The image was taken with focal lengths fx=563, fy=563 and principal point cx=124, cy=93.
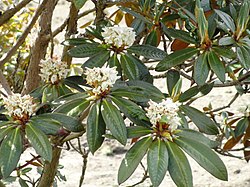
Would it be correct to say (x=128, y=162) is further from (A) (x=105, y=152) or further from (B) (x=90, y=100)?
(A) (x=105, y=152)

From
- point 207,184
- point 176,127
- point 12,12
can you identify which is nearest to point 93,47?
point 176,127

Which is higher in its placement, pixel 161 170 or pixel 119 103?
pixel 119 103

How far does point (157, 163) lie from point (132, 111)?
146 millimetres

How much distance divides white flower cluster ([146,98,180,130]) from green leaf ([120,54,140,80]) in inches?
7.7

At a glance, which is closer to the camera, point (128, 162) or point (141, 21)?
point (128, 162)

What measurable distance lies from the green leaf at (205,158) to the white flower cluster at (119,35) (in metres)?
0.30

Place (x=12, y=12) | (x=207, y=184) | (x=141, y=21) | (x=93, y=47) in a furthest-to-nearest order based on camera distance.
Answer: (x=207, y=184) → (x=12, y=12) → (x=141, y=21) → (x=93, y=47)

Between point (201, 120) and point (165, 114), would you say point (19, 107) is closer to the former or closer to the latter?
point (165, 114)

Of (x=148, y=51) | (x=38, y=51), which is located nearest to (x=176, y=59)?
(x=148, y=51)

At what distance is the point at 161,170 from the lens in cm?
114

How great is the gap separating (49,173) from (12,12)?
0.53 m

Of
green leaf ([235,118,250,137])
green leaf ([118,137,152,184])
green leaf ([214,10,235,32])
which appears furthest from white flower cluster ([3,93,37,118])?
green leaf ([235,118,250,137])

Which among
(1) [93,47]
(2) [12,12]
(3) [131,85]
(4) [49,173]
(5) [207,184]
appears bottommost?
(5) [207,184]

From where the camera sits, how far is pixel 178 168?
1166mm
